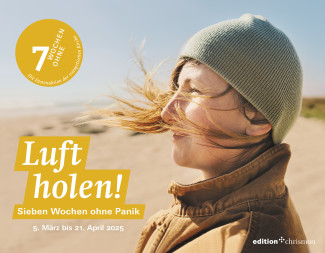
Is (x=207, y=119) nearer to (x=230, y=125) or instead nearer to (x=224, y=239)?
(x=230, y=125)

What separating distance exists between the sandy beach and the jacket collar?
25.7 inches

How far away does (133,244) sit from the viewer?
3.17 m

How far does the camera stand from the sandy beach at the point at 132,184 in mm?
3205

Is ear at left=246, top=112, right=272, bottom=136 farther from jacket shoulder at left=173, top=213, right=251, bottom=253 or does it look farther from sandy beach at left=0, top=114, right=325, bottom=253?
sandy beach at left=0, top=114, right=325, bottom=253

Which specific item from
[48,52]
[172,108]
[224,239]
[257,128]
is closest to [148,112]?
[172,108]

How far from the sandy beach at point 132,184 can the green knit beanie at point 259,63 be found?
677mm

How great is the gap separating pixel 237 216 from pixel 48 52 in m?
2.91

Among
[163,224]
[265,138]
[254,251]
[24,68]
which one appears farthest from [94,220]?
[254,251]

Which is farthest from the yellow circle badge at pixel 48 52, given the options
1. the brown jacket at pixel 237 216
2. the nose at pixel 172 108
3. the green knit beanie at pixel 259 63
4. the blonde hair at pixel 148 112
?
the brown jacket at pixel 237 216

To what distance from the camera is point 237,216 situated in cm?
109

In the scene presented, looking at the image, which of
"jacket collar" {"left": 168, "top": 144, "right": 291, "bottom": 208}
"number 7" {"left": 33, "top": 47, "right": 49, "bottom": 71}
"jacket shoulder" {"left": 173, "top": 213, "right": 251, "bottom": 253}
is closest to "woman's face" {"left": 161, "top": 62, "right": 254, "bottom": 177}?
"jacket collar" {"left": 168, "top": 144, "right": 291, "bottom": 208}

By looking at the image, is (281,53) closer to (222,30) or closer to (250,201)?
(222,30)

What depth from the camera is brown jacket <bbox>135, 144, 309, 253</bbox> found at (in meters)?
1.02

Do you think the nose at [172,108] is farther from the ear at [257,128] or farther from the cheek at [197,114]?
the ear at [257,128]
